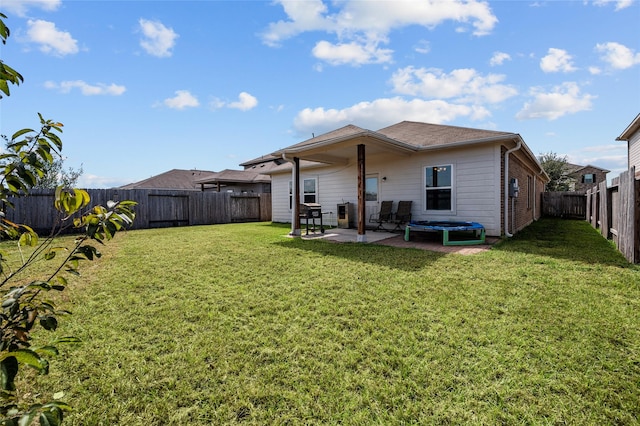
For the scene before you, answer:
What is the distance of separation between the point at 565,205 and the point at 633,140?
5033mm

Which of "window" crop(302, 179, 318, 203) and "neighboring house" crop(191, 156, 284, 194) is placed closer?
"window" crop(302, 179, 318, 203)

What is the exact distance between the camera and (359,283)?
4.38 metres

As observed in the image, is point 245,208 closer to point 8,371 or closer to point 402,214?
point 402,214

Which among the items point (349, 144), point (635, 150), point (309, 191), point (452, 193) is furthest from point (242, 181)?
point (635, 150)

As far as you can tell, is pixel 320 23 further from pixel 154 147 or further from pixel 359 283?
pixel 154 147

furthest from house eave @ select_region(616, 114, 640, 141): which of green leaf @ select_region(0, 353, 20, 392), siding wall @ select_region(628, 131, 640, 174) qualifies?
green leaf @ select_region(0, 353, 20, 392)

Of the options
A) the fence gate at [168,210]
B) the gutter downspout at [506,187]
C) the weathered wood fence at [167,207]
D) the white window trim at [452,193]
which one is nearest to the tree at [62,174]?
the weathered wood fence at [167,207]

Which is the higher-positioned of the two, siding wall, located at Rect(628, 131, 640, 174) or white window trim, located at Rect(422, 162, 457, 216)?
siding wall, located at Rect(628, 131, 640, 174)

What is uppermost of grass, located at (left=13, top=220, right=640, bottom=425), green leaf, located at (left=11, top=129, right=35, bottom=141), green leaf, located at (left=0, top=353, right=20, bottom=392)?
green leaf, located at (left=11, top=129, right=35, bottom=141)

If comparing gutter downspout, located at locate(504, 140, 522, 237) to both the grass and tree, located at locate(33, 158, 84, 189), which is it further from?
tree, located at locate(33, 158, 84, 189)

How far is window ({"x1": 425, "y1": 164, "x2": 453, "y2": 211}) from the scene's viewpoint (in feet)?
29.8

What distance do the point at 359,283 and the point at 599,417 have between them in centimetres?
278

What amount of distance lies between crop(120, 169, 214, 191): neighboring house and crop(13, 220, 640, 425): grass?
23.0 m

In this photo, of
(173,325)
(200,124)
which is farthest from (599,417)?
(200,124)
